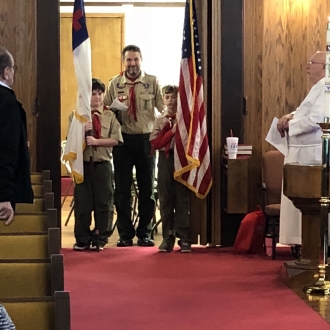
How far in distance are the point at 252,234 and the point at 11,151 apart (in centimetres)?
378

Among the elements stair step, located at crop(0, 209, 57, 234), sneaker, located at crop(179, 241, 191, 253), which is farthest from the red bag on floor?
stair step, located at crop(0, 209, 57, 234)

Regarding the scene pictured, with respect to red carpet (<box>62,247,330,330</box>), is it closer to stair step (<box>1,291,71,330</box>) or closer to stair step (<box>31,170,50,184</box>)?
stair step (<box>31,170,50,184</box>)

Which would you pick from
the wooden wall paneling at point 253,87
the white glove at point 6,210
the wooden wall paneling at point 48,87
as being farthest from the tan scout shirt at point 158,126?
the white glove at point 6,210

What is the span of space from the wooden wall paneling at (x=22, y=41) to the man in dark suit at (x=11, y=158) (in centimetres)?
374

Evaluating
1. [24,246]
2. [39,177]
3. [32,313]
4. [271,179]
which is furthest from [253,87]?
[32,313]

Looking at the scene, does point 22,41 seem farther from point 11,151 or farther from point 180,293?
point 11,151

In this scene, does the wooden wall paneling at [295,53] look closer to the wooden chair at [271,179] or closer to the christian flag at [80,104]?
the wooden chair at [271,179]

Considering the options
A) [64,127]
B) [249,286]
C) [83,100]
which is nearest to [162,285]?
[249,286]

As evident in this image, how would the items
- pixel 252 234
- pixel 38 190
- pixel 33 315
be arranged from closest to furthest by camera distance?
pixel 33 315 < pixel 38 190 < pixel 252 234

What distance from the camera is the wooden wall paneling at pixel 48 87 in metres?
6.83

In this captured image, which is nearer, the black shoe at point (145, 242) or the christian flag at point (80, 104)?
the christian flag at point (80, 104)

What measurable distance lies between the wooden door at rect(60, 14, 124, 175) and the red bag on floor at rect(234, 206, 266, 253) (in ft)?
18.0

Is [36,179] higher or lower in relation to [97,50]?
lower

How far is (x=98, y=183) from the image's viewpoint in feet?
22.2
